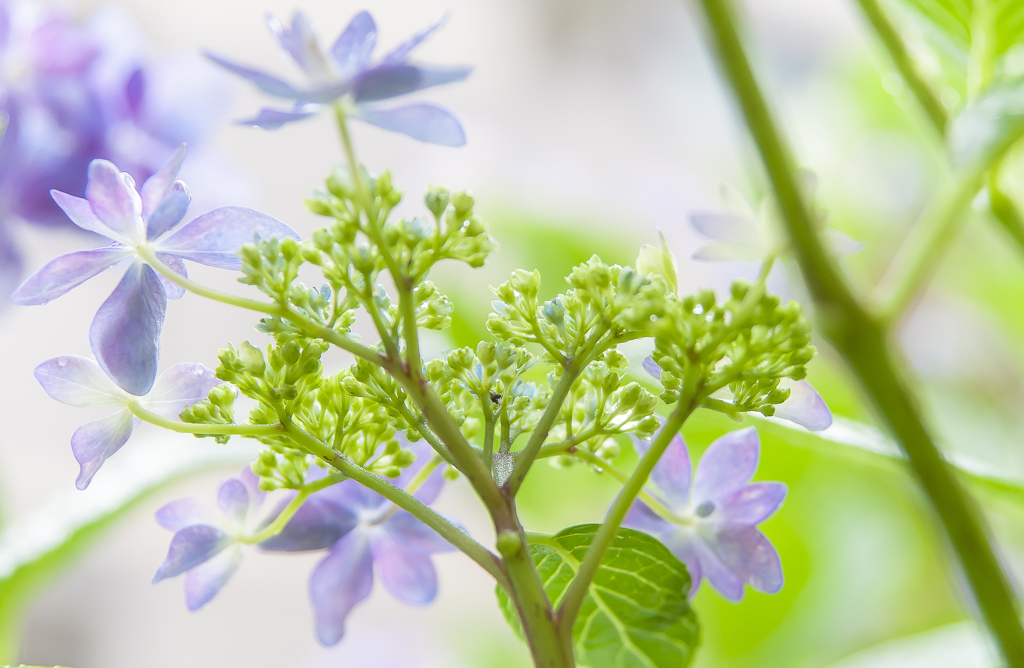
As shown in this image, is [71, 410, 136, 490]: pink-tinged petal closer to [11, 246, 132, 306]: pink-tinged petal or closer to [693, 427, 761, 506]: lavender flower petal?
[11, 246, 132, 306]: pink-tinged petal

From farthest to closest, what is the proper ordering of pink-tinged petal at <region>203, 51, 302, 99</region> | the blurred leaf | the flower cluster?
the flower cluster, the blurred leaf, pink-tinged petal at <region>203, 51, 302, 99</region>

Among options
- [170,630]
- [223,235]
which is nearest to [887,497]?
[223,235]

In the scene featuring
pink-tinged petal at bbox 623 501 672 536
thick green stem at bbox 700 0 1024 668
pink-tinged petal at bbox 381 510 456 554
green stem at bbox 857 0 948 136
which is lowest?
pink-tinged petal at bbox 381 510 456 554

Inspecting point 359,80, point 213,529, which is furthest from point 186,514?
point 359,80

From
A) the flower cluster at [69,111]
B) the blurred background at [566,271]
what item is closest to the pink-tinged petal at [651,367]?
the blurred background at [566,271]

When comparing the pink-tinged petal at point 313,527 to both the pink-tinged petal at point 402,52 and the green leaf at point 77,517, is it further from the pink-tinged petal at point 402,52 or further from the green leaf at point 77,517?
the green leaf at point 77,517

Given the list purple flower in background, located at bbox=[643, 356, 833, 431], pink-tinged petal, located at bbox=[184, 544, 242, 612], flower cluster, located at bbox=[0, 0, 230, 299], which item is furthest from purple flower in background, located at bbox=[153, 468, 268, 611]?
flower cluster, located at bbox=[0, 0, 230, 299]
